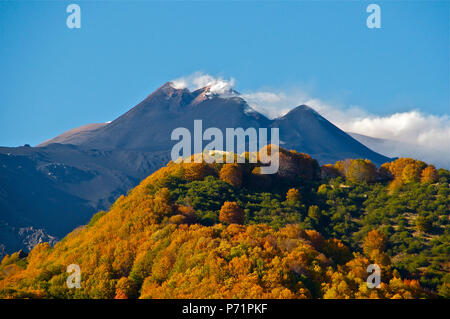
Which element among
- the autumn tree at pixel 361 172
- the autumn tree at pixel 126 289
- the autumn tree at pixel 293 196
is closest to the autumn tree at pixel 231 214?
→ the autumn tree at pixel 293 196

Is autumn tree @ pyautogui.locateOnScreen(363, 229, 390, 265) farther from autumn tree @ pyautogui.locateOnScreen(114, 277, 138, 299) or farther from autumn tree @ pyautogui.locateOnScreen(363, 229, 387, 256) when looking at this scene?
autumn tree @ pyautogui.locateOnScreen(114, 277, 138, 299)

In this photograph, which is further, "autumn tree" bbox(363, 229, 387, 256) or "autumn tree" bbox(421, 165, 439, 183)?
"autumn tree" bbox(421, 165, 439, 183)

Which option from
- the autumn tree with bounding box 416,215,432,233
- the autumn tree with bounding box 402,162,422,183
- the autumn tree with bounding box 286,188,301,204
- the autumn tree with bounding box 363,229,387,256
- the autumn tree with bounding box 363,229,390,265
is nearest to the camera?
the autumn tree with bounding box 363,229,390,265

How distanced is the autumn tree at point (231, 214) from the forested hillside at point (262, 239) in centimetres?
22

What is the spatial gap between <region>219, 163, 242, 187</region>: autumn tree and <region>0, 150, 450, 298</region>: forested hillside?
0.55 feet

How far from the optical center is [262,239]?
126 feet

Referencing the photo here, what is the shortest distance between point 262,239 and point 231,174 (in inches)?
949

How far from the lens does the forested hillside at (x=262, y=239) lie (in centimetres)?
3200

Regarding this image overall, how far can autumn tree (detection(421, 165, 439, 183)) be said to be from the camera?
207ft

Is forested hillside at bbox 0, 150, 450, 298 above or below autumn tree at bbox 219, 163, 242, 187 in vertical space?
below

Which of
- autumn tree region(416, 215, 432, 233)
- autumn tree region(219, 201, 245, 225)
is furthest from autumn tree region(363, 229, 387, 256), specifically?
autumn tree region(219, 201, 245, 225)

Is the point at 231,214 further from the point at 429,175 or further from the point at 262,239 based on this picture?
the point at 429,175

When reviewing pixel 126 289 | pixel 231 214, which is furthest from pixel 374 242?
pixel 126 289
